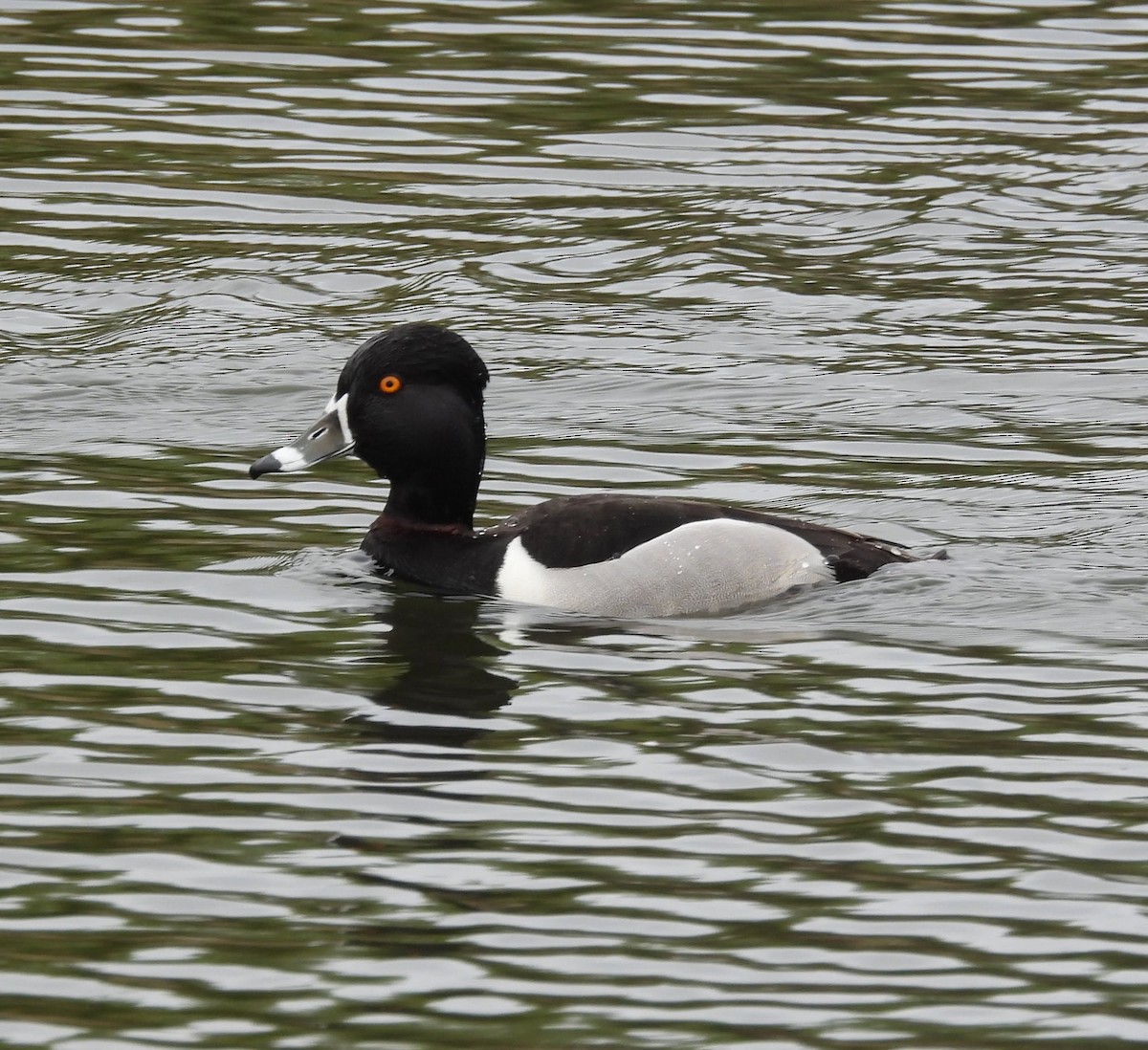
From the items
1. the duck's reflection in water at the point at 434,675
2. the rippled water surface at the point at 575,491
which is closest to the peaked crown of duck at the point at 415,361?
the rippled water surface at the point at 575,491

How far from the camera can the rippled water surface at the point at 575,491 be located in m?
5.99

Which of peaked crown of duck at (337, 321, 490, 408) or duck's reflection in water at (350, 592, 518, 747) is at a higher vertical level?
peaked crown of duck at (337, 321, 490, 408)

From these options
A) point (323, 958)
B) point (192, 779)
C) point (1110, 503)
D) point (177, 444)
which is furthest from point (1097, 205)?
point (323, 958)

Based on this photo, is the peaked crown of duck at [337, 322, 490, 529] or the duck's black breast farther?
the peaked crown of duck at [337, 322, 490, 529]

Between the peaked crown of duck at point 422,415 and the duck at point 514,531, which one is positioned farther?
the peaked crown of duck at point 422,415

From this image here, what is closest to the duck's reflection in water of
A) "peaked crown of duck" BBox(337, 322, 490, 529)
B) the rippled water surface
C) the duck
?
the rippled water surface

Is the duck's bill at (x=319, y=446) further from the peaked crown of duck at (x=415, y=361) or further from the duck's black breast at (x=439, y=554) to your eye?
the duck's black breast at (x=439, y=554)

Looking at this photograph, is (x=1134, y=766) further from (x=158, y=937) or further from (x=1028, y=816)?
(x=158, y=937)

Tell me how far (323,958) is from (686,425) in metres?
6.66

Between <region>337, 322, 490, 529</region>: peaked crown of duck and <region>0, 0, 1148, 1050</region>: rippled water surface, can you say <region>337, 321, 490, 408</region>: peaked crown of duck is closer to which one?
<region>337, 322, 490, 529</region>: peaked crown of duck

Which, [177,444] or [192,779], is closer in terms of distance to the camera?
[192,779]

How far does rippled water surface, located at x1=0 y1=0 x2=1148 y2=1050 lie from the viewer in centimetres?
599

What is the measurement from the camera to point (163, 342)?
1394 centimetres

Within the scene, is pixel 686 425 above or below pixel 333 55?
below
